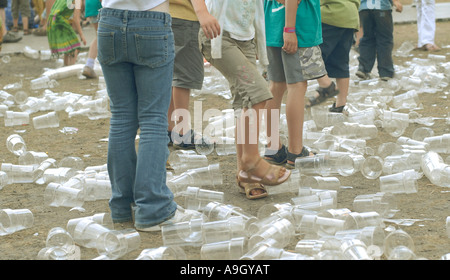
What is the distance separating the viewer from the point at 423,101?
23.8ft

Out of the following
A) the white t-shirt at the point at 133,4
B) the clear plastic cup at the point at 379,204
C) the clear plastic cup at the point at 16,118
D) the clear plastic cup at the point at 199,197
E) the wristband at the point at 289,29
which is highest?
the white t-shirt at the point at 133,4

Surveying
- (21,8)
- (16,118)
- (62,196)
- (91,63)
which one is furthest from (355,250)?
(21,8)

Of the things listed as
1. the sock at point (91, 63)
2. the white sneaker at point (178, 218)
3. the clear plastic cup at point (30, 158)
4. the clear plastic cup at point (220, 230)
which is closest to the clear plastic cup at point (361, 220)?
the clear plastic cup at point (220, 230)

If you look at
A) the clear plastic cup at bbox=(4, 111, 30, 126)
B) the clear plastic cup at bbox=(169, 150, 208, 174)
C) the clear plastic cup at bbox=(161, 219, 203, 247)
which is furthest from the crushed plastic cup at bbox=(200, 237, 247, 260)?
the clear plastic cup at bbox=(4, 111, 30, 126)

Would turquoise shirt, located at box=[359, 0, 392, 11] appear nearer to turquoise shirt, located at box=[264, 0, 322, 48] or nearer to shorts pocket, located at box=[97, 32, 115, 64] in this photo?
turquoise shirt, located at box=[264, 0, 322, 48]

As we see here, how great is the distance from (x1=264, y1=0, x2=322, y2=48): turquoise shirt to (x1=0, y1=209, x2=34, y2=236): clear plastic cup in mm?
2072

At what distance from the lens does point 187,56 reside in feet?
17.8

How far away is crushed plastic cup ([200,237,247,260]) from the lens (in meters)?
3.46

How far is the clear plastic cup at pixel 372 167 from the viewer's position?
4859 mm

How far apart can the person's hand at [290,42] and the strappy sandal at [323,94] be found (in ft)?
6.12

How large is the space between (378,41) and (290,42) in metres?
3.80

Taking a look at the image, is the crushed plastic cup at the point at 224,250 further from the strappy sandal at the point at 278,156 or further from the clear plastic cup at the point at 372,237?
the strappy sandal at the point at 278,156

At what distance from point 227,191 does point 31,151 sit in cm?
195
